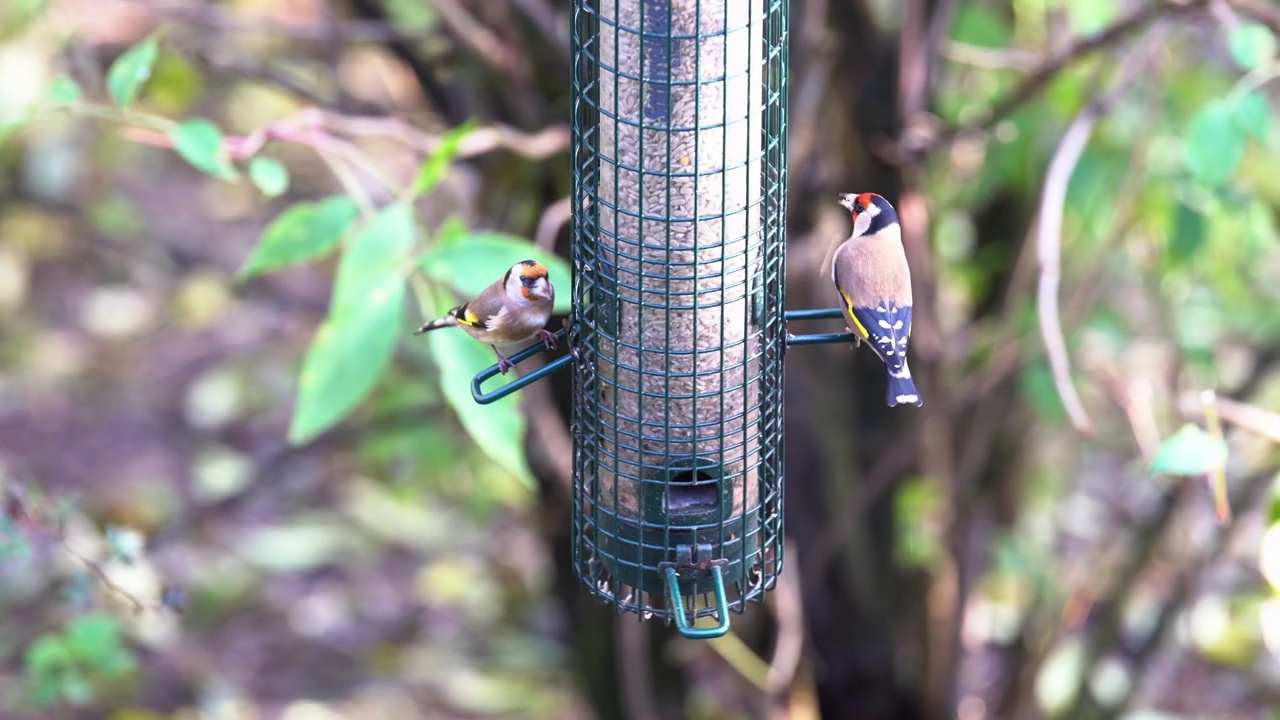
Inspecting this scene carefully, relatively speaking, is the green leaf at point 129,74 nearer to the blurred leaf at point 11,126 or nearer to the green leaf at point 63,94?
the green leaf at point 63,94

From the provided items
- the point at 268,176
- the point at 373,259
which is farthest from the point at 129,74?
the point at 373,259

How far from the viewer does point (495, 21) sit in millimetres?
4992

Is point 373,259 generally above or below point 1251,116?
below

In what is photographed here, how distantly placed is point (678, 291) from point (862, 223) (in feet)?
2.79

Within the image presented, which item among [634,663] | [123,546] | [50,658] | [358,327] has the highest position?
[358,327]

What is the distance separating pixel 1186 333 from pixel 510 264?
10.7 feet

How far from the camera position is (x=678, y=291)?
3.76 metres

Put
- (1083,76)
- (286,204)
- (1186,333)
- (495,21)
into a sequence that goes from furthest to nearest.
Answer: (286,204) → (1186,333) → (1083,76) → (495,21)

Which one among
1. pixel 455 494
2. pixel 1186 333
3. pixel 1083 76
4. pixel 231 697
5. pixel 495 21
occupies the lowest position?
pixel 231 697

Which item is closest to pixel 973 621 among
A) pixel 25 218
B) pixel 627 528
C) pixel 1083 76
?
pixel 1083 76

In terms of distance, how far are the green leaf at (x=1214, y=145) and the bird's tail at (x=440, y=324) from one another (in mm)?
1858

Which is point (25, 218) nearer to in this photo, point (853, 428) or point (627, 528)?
point (853, 428)

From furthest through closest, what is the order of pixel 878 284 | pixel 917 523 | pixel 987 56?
pixel 917 523 < pixel 987 56 < pixel 878 284

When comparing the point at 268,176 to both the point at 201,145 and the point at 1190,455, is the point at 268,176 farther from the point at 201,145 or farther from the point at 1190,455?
the point at 1190,455
